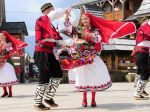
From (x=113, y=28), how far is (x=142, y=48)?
135cm

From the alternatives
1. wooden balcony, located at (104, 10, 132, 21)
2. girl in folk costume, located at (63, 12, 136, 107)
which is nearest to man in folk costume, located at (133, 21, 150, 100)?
girl in folk costume, located at (63, 12, 136, 107)

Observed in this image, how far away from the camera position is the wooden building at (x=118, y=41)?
92.2ft

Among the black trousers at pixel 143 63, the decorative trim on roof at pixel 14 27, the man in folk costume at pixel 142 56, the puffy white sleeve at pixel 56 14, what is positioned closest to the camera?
the puffy white sleeve at pixel 56 14

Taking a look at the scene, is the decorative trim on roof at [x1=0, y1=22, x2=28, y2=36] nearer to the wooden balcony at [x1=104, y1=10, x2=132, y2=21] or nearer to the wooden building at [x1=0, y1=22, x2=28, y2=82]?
the wooden building at [x1=0, y1=22, x2=28, y2=82]

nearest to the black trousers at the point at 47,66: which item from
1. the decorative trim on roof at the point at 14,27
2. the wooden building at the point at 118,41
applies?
the wooden building at the point at 118,41

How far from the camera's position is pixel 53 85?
24.4ft

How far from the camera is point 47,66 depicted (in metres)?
7.23

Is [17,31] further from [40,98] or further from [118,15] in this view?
[40,98]

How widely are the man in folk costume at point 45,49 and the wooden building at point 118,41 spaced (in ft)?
49.6

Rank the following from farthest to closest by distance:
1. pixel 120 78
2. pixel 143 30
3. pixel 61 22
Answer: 1. pixel 120 78
2. pixel 143 30
3. pixel 61 22

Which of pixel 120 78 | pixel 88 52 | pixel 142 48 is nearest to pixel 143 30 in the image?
pixel 142 48

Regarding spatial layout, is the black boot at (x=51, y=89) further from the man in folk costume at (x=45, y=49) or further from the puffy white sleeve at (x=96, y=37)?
the puffy white sleeve at (x=96, y=37)

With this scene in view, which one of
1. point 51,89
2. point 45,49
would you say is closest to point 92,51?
point 45,49

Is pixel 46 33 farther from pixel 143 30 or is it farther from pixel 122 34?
pixel 143 30
